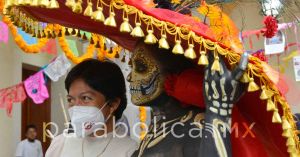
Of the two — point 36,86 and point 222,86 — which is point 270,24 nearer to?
point 222,86

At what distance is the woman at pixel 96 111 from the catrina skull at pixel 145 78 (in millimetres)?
272

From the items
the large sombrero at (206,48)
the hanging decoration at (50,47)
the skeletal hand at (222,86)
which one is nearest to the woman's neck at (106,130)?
the large sombrero at (206,48)

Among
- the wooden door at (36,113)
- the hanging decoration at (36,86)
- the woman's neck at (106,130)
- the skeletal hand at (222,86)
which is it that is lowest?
the wooden door at (36,113)

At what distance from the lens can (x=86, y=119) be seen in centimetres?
159

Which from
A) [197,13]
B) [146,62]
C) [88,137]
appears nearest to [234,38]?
[197,13]

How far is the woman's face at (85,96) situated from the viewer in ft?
5.33

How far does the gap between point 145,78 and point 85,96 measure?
353 millimetres

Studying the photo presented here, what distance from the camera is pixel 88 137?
1.67 metres

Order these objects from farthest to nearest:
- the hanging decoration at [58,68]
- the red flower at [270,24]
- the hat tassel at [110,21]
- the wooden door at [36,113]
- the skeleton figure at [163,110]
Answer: the wooden door at [36,113], the hanging decoration at [58,68], the red flower at [270,24], the skeleton figure at [163,110], the hat tassel at [110,21]

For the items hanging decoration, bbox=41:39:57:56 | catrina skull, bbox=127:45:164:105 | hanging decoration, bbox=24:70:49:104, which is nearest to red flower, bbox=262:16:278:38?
catrina skull, bbox=127:45:164:105

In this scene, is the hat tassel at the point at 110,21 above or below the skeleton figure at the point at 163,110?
above

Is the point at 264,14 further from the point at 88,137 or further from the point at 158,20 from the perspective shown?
the point at 88,137

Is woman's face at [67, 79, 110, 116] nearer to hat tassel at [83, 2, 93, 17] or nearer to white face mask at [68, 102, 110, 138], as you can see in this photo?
white face mask at [68, 102, 110, 138]

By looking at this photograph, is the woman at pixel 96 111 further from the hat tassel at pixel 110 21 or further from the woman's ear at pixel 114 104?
the hat tassel at pixel 110 21
